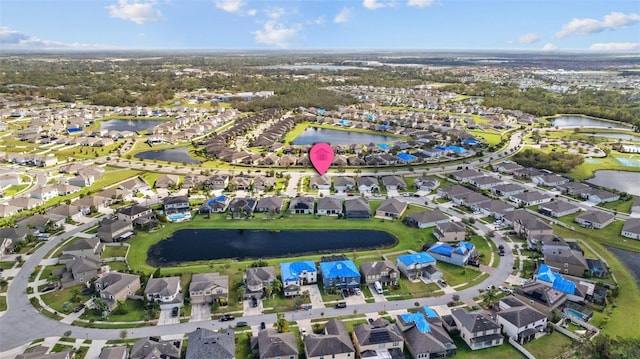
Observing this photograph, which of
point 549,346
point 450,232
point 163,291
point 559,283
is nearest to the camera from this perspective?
point 549,346

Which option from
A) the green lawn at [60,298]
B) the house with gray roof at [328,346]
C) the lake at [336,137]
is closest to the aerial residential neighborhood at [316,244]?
the house with gray roof at [328,346]

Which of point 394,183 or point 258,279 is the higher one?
point 394,183

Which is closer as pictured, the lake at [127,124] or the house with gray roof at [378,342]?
the house with gray roof at [378,342]

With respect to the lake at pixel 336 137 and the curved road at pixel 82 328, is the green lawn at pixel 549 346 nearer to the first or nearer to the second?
the curved road at pixel 82 328

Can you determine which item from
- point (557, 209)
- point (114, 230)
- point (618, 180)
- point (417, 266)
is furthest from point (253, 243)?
point (618, 180)

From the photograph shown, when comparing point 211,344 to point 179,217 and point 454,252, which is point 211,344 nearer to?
point 454,252

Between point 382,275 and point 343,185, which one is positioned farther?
point 343,185

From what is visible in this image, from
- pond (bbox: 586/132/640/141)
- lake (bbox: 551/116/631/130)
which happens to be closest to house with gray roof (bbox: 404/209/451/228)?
pond (bbox: 586/132/640/141)

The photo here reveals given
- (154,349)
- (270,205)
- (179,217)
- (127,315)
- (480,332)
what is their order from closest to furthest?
(154,349) < (480,332) < (127,315) < (179,217) < (270,205)
